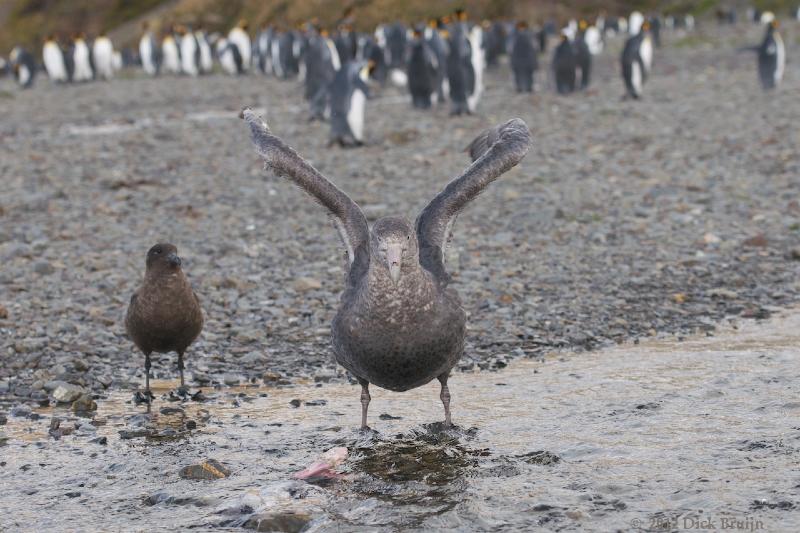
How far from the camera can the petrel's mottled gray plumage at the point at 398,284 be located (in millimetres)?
5465

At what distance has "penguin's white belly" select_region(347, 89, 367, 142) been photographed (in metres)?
17.7

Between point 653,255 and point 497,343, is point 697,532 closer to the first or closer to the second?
point 497,343

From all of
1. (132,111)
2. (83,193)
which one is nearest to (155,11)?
(132,111)

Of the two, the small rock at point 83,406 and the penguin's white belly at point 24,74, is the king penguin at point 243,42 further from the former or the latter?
the small rock at point 83,406

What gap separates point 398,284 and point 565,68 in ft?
67.4

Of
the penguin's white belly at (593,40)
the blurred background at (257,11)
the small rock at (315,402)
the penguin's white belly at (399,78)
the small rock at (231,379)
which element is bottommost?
the small rock at (315,402)

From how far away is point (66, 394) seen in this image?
7.02 metres

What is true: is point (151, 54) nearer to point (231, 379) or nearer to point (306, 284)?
point (306, 284)

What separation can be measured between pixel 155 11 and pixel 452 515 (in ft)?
181

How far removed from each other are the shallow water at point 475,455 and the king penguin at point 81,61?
35.9 m

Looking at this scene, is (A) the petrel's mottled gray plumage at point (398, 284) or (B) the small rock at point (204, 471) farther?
(B) the small rock at point (204, 471)

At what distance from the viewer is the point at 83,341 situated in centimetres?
816

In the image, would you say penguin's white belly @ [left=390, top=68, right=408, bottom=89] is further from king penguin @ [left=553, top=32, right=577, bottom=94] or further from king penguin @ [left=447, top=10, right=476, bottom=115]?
king penguin @ [left=447, top=10, right=476, bottom=115]

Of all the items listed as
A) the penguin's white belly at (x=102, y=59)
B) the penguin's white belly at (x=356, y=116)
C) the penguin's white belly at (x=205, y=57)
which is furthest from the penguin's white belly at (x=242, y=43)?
the penguin's white belly at (x=356, y=116)
